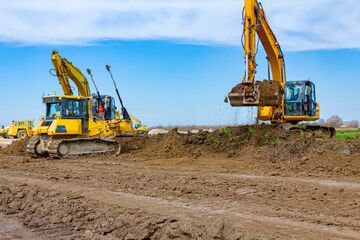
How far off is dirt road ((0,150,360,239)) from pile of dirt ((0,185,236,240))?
0.01 meters

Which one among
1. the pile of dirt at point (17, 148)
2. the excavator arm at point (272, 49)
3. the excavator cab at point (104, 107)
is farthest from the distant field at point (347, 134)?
the pile of dirt at point (17, 148)

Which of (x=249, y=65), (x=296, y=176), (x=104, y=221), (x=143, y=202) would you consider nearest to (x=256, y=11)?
(x=249, y=65)

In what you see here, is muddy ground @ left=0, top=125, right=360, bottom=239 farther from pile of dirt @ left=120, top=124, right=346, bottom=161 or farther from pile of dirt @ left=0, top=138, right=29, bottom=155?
pile of dirt @ left=0, top=138, right=29, bottom=155

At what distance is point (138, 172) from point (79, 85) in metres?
8.88

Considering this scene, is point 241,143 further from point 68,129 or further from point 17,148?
point 17,148

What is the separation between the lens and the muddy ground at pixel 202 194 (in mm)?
5027

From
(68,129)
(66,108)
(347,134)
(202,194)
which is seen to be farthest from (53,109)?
(347,134)

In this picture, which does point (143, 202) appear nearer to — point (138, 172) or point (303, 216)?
point (303, 216)

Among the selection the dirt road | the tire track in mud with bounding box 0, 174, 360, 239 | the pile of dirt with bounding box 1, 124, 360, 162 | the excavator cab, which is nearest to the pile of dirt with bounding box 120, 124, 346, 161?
the pile of dirt with bounding box 1, 124, 360, 162

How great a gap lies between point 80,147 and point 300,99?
9.08 meters

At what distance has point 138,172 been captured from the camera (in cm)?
1024

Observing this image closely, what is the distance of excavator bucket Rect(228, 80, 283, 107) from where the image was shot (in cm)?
1191

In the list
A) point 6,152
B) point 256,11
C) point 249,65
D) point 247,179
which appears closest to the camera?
point 247,179

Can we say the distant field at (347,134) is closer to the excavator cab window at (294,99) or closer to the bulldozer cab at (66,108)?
the excavator cab window at (294,99)
